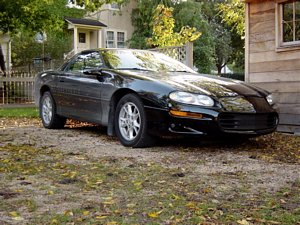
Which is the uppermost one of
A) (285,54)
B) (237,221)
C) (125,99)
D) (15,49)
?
(15,49)

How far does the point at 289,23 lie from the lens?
678 cm

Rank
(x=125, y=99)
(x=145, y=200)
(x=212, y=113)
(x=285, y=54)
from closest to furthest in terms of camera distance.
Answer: (x=145, y=200) < (x=212, y=113) < (x=125, y=99) < (x=285, y=54)

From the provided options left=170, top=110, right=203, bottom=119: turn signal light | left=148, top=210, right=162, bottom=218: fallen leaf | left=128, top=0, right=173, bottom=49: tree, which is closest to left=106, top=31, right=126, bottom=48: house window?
left=128, top=0, right=173, bottom=49: tree

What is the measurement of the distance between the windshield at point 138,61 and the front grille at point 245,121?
1.51 metres

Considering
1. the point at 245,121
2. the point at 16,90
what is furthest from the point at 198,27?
the point at 245,121

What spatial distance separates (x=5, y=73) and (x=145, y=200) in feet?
48.1

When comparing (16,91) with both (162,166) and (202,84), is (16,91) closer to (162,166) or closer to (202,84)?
(202,84)

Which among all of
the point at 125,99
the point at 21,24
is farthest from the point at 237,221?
the point at 21,24

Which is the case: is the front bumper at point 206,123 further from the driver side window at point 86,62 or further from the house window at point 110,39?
the house window at point 110,39

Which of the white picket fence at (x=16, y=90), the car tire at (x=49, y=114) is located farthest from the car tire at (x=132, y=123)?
the white picket fence at (x=16, y=90)

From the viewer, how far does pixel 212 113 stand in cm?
461

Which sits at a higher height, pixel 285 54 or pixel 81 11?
pixel 81 11

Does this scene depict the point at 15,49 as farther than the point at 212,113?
Yes

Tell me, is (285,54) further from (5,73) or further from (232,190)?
(5,73)
